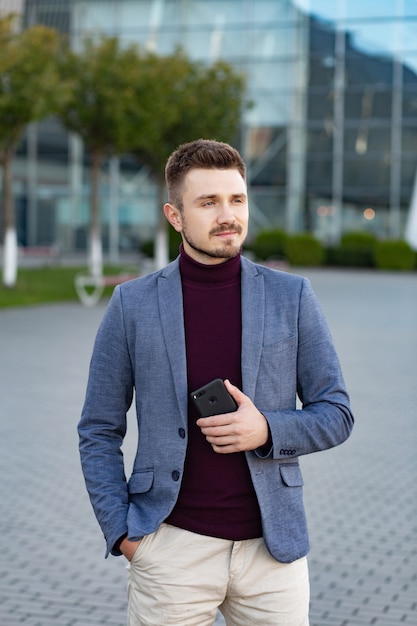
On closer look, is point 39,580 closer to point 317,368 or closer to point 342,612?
point 342,612

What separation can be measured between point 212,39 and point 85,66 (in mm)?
18007

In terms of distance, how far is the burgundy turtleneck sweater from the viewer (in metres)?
2.56

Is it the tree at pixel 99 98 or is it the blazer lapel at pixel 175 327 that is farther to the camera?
the tree at pixel 99 98

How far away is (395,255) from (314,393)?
3633 centimetres

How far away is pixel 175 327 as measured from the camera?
103 inches

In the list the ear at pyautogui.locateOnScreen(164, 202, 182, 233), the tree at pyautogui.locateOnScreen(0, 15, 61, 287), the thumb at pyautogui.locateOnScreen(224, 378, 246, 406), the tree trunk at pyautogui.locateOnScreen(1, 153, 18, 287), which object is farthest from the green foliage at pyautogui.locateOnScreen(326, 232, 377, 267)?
the thumb at pyautogui.locateOnScreen(224, 378, 246, 406)

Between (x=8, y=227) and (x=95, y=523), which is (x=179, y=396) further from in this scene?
(x=8, y=227)

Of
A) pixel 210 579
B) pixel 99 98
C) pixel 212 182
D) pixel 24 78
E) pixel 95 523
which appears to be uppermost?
pixel 24 78

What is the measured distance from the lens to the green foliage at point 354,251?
39.1m

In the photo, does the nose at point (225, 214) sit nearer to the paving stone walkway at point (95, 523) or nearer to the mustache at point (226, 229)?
the mustache at point (226, 229)

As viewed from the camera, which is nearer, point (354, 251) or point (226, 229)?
point (226, 229)

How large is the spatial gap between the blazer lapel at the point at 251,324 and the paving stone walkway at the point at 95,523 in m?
2.46

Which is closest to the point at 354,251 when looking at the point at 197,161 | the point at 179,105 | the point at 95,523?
the point at 179,105

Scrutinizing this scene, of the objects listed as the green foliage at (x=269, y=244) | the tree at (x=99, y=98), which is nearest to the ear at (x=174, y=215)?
the tree at (x=99, y=98)
